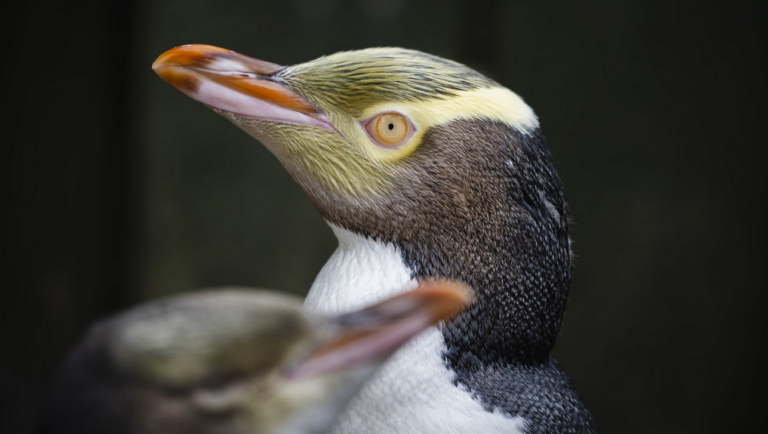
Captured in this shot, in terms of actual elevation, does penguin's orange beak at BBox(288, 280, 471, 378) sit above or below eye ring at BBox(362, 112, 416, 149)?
below

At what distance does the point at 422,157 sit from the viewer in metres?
0.70

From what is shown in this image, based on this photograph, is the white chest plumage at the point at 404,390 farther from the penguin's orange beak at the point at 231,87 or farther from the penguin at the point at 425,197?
the penguin's orange beak at the point at 231,87

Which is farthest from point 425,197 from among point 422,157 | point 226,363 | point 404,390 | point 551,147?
point 551,147

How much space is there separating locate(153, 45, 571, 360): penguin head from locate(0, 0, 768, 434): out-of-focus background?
1.09 m

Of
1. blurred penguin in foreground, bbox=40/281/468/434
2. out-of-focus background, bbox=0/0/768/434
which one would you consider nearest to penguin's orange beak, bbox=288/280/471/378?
blurred penguin in foreground, bbox=40/281/468/434

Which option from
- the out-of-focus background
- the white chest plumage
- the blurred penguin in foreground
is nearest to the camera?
the blurred penguin in foreground

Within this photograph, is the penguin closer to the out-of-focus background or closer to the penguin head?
the penguin head

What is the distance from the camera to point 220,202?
6.36 feet

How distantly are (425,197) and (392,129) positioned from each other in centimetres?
7

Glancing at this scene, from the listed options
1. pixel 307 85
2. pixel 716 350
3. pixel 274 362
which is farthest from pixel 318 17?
pixel 274 362

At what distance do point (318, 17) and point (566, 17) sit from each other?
62cm

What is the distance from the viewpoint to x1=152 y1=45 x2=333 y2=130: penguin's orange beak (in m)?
0.70

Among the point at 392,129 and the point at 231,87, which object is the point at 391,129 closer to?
the point at 392,129

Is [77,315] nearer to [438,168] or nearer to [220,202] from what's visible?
[220,202]
